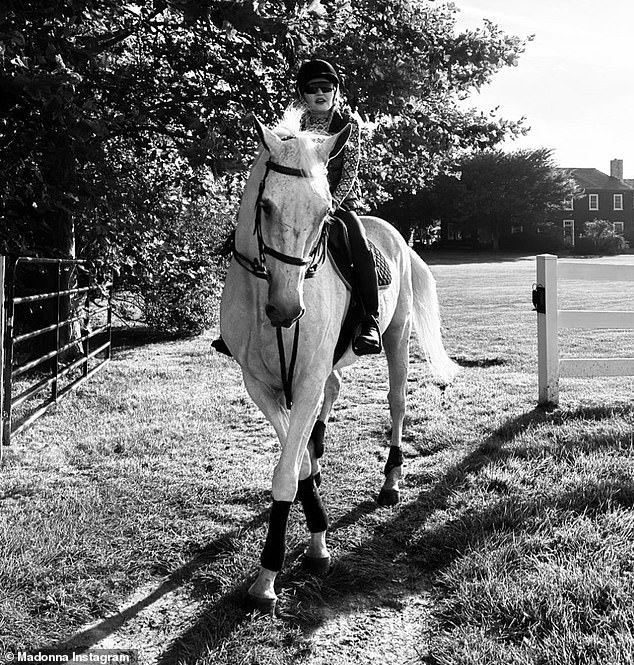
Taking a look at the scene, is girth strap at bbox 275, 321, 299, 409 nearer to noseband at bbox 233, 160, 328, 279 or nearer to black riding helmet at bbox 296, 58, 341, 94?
noseband at bbox 233, 160, 328, 279

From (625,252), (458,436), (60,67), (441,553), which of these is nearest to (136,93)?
(60,67)

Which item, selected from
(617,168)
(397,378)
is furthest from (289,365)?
(617,168)

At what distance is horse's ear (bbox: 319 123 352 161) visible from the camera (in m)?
2.88

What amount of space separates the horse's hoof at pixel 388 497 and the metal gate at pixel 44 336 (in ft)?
11.6

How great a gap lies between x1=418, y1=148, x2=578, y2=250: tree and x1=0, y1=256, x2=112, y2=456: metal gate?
5467 centimetres

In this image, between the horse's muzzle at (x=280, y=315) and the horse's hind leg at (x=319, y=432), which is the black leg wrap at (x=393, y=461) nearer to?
the horse's hind leg at (x=319, y=432)

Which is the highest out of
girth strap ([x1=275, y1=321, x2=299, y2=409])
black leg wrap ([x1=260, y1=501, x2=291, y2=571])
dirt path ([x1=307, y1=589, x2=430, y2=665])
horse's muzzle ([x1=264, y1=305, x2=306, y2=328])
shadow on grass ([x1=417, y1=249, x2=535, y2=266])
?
shadow on grass ([x1=417, y1=249, x2=535, y2=266])

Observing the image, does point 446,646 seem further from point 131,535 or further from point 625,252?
point 625,252

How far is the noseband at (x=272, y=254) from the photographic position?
8.67 ft

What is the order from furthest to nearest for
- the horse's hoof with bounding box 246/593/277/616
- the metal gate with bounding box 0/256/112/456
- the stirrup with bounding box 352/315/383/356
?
the metal gate with bounding box 0/256/112/456, the stirrup with bounding box 352/315/383/356, the horse's hoof with bounding box 246/593/277/616

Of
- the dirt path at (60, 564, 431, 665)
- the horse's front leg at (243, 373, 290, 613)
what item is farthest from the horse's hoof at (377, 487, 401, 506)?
the horse's front leg at (243, 373, 290, 613)

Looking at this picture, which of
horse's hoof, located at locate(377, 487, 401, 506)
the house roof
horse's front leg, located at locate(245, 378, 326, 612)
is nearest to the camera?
horse's front leg, located at locate(245, 378, 326, 612)

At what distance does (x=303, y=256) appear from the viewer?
8.82ft

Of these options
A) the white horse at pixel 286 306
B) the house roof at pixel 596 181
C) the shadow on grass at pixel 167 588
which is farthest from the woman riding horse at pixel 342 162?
the house roof at pixel 596 181
